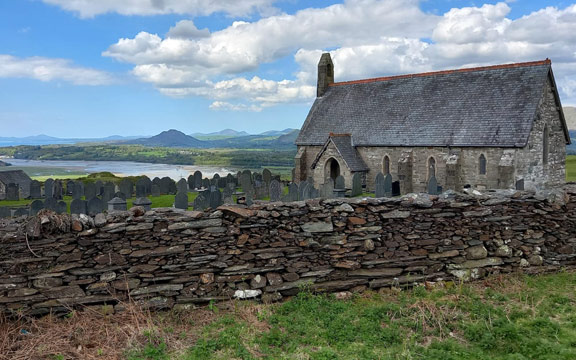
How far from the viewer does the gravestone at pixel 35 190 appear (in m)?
24.2

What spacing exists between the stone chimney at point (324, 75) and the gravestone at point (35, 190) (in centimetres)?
2124

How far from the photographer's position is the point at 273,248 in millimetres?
7824

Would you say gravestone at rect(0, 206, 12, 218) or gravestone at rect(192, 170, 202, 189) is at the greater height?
gravestone at rect(192, 170, 202, 189)

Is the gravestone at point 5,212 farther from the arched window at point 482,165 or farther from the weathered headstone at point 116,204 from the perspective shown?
the arched window at point 482,165

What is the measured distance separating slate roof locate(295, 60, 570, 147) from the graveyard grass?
1882 cm

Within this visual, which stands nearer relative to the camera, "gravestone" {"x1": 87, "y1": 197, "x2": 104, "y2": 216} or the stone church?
"gravestone" {"x1": 87, "y1": 197, "x2": 104, "y2": 216}

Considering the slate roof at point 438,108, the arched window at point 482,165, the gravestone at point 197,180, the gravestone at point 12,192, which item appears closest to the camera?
the gravestone at point 12,192

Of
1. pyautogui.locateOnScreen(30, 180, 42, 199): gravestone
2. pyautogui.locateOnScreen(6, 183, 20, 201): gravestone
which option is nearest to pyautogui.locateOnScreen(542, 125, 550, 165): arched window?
pyautogui.locateOnScreen(30, 180, 42, 199): gravestone

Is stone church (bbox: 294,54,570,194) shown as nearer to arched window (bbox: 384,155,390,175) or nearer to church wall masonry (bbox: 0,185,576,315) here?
arched window (bbox: 384,155,390,175)

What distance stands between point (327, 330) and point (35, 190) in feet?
75.6

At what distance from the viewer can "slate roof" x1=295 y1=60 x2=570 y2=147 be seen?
2441 cm

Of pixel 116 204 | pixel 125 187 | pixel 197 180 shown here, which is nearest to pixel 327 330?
pixel 116 204

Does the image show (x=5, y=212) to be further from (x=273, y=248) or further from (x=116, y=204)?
(x=273, y=248)

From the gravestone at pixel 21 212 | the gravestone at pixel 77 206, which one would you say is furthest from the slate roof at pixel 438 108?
the gravestone at pixel 21 212
